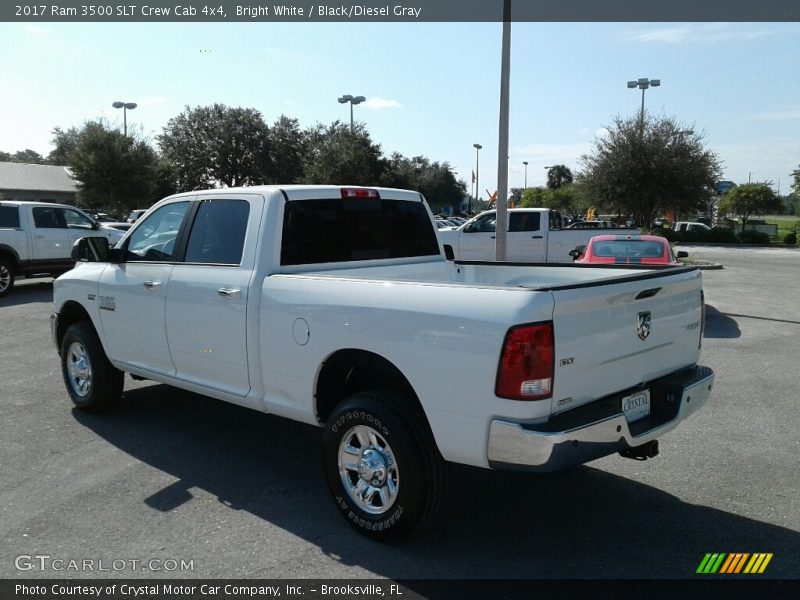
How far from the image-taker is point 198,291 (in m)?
4.79

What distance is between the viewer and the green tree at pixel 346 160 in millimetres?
40031

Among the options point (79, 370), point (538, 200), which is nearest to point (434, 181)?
point (538, 200)

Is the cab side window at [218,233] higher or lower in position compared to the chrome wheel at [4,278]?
higher

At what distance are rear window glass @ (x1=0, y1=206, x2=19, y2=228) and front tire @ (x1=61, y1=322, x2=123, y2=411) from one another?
33.7 ft

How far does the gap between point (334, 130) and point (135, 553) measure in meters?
43.9

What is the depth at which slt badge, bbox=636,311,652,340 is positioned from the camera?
12.3 ft

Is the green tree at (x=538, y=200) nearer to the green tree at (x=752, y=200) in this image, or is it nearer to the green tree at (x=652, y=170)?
the green tree at (x=752, y=200)

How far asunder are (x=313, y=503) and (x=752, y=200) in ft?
205

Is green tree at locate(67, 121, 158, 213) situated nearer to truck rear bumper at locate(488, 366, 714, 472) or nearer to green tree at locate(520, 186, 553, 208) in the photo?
truck rear bumper at locate(488, 366, 714, 472)

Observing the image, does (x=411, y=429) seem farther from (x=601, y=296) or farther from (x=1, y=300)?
(x=1, y=300)

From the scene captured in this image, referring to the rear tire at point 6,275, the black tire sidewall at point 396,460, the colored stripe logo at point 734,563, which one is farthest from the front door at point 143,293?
the rear tire at point 6,275

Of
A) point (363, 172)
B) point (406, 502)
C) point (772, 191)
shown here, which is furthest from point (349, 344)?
point (772, 191)

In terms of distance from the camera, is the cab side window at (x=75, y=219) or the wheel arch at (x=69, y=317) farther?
the cab side window at (x=75, y=219)

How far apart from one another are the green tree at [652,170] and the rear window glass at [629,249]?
2276 centimetres
